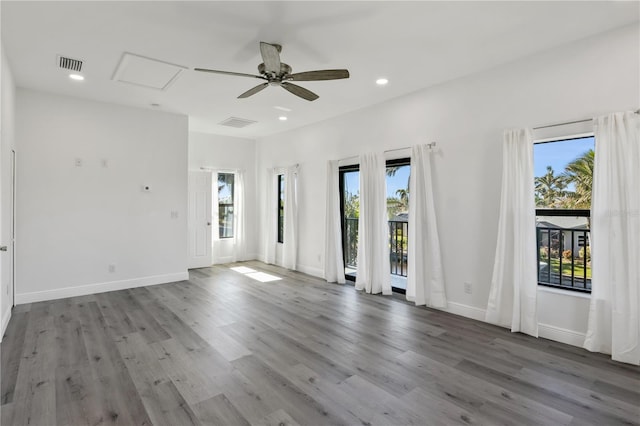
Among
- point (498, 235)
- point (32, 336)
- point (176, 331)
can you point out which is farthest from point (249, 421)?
point (498, 235)

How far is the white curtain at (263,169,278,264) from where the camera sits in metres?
7.16

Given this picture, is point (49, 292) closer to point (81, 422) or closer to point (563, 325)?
point (81, 422)

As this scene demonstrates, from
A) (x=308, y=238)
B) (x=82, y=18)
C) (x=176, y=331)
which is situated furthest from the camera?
(x=308, y=238)

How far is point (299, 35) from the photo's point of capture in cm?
298

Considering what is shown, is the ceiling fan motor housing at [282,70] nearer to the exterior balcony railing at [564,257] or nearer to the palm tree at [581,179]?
the palm tree at [581,179]

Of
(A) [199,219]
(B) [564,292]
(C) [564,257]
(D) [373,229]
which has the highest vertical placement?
(A) [199,219]

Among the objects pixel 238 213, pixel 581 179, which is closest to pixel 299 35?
pixel 581 179

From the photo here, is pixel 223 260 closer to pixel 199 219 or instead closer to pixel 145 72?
A: pixel 199 219

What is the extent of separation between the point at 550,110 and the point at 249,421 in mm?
3817

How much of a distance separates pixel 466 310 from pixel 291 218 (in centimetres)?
375

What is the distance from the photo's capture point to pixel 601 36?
9.73 feet

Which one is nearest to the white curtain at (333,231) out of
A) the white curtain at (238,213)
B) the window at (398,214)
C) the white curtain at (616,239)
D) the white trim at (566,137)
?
the window at (398,214)

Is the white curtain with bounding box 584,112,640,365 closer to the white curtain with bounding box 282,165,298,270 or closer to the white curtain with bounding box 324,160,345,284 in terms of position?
the white curtain with bounding box 324,160,345,284

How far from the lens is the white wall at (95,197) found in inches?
173
